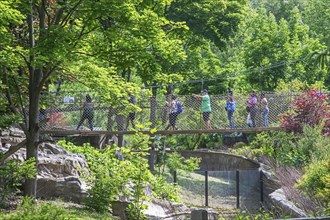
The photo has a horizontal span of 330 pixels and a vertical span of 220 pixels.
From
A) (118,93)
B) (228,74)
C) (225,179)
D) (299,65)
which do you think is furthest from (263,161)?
(118,93)

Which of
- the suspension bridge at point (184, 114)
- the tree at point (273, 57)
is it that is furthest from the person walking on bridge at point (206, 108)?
the tree at point (273, 57)

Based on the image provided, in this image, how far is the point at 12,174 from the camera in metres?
10.7

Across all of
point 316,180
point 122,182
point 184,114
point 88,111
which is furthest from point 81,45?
point 184,114

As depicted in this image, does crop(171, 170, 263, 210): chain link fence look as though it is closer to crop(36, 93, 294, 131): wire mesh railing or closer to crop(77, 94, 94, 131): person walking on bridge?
crop(36, 93, 294, 131): wire mesh railing

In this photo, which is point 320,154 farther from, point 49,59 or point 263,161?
point 49,59

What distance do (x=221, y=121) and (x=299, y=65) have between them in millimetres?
13084

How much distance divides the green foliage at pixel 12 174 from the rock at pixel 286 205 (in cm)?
500

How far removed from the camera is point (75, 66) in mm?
10984

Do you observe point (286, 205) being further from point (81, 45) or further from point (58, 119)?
point (58, 119)

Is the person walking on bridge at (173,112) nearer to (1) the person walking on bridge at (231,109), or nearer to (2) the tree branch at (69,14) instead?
(1) the person walking on bridge at (231,109)

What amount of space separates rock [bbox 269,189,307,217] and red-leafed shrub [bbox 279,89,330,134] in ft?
13.8

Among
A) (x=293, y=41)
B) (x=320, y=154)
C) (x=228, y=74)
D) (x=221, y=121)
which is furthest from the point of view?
(x=293, y=41)

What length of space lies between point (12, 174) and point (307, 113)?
11963mm

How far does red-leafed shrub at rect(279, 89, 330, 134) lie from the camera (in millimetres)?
20172
